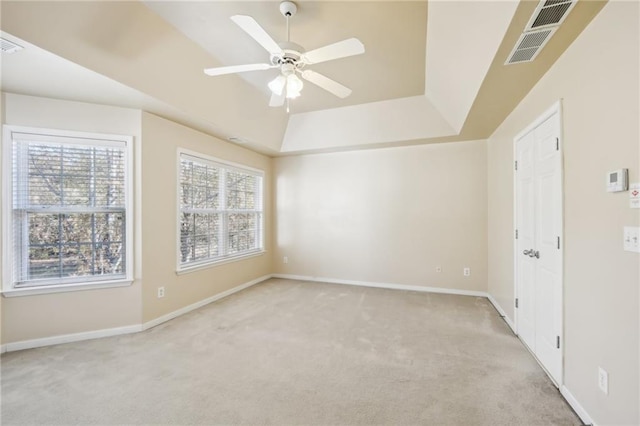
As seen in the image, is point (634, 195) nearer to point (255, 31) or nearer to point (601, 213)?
point (601, 213)

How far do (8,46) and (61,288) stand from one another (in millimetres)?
2128

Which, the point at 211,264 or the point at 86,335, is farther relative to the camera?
the point at 211,264

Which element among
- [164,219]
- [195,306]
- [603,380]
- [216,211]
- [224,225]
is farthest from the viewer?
[224,225]

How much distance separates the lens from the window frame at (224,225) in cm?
348

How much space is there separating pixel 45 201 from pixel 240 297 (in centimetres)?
256

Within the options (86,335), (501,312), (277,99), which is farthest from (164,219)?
(501,312)

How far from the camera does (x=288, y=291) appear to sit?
4.55 metres

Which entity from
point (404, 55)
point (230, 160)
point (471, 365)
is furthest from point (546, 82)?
point (230, 160)

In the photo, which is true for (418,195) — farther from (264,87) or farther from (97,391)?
(97,391)

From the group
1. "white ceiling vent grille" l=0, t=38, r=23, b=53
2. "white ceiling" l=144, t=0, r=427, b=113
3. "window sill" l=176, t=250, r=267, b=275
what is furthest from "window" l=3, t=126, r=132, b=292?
"white ceiling" l=144, t=0, r=427, b=113

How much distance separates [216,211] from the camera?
13.7 ft

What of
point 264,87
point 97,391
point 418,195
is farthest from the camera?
point 418,195

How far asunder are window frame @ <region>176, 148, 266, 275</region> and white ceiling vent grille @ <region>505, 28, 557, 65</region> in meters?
3.53

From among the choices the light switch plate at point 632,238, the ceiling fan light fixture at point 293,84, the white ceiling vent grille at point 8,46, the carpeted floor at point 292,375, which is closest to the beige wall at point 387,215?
the carpeted floor at point 292,375
